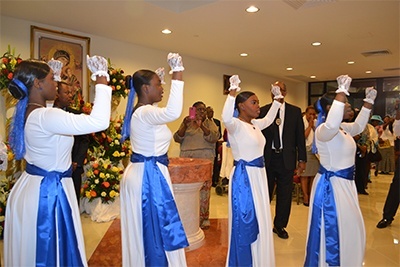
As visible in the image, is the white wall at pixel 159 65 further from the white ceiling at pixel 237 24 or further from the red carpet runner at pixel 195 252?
the red carpet runner at pixel 195 252

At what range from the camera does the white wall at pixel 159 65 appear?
4645 millimetres

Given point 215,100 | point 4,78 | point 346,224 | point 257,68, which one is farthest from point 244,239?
point 257,68

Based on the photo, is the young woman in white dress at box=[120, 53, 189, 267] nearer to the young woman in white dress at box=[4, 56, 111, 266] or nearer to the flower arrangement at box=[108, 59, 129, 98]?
the young woman in white dress at box=[4, 56, 111, 266]

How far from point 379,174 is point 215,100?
4.86 m

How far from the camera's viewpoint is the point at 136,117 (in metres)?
2.10

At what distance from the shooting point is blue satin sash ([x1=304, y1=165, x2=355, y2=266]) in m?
2.30

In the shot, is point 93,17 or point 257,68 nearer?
point 93,17

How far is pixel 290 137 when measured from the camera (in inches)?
144

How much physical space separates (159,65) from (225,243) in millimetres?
4243

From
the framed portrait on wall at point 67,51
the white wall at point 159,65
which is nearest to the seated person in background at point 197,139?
the framed portrait on wall at point 67,51

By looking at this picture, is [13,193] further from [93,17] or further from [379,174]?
[379,174]

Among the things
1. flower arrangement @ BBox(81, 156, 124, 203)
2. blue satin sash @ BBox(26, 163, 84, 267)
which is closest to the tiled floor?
flower arrangement @ BBox(81, 156, 124, 203)

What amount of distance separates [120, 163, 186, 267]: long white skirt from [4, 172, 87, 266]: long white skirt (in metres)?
0.39

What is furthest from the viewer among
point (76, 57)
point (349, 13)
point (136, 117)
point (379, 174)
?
point (379, 174)
